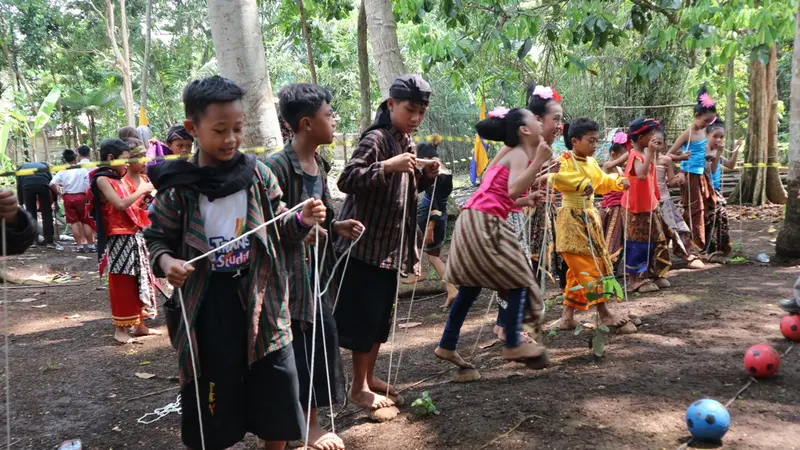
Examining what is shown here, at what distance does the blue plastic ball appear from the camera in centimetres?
280

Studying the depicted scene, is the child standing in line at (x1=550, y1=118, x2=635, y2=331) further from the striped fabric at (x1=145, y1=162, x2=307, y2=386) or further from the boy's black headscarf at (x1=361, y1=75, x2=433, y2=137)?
the striped fabric at (x1=145, y1=162, x2=307, y2=386)

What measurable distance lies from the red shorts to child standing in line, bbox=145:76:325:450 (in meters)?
10.7

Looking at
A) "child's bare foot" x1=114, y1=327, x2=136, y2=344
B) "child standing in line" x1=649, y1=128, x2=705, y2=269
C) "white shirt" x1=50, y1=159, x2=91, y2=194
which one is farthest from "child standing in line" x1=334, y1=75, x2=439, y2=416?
"white shirt" x1=50, y1=159, x2=91, y2=194

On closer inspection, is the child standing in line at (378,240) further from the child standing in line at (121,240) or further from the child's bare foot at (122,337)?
the child's bare foot at (122,337)

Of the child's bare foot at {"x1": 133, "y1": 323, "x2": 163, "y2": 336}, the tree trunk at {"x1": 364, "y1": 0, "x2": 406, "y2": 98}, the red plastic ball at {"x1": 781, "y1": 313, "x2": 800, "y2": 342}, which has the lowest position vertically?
the child's bare foot at {"x1": 133, "y1": 323, "x2": 163, "y2": 336}

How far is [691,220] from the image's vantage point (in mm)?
7582

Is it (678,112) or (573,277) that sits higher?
(678,112)

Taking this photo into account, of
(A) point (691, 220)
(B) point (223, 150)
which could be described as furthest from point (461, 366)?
(A) point (691, 220)

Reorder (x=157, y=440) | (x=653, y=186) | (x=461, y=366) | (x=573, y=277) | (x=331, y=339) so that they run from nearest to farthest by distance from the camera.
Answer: (x=331, y=339) → (x=157, y=440) → (x=461, y=366) → (x=573, y=277) → (x=653, y=186)

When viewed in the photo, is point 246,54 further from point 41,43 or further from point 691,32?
point 41,43

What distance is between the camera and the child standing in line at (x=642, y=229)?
620cm

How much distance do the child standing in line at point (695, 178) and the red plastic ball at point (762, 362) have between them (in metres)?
4.03

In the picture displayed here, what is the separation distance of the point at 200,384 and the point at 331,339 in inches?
32.9

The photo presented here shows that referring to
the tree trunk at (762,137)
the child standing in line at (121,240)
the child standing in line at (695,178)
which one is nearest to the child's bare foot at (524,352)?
the child standing in line at (121,240)
